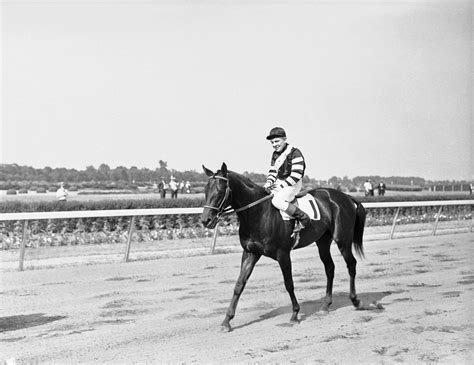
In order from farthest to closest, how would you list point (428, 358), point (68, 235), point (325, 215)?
point (68, 235) < point (325, 215) < point (428, 358)

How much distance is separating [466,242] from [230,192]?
987cm

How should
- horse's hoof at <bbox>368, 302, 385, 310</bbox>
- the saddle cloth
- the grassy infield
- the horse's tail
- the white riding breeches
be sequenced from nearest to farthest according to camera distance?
the white riding breeches < the saddle cloth < horse's hoof at <bbox>368, 302, 385, 310</bbox> < the horse's tail < the grassy infield

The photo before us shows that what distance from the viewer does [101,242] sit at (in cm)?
1295

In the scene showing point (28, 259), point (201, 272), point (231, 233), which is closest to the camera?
point (201, 272)

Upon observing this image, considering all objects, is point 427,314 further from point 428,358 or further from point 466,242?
point 466,242

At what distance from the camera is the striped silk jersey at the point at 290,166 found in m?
6.71

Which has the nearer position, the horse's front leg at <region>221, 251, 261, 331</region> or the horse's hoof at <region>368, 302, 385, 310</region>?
the horse's front leg at <region>221, 251, 261, 331</region>

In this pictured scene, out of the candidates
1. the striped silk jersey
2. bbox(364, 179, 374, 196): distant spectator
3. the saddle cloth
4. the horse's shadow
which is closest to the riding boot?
the saddle cloth

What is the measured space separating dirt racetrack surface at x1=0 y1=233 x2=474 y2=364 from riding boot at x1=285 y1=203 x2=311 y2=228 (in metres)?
0.96

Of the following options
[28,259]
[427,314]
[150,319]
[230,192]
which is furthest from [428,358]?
[28,259]

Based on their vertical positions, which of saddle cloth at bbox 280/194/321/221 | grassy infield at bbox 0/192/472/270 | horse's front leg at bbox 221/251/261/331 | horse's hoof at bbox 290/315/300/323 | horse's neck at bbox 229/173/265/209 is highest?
horse's neck at bbox 229/173/265/209

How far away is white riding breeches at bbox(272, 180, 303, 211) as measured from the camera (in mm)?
6637

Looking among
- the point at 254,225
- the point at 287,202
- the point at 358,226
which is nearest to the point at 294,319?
the point at 254,225

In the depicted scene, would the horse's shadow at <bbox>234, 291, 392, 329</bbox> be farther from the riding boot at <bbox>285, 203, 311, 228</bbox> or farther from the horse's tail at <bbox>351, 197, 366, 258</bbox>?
the riding boot at <bbox>285, 203, 311, 228</bbox>
